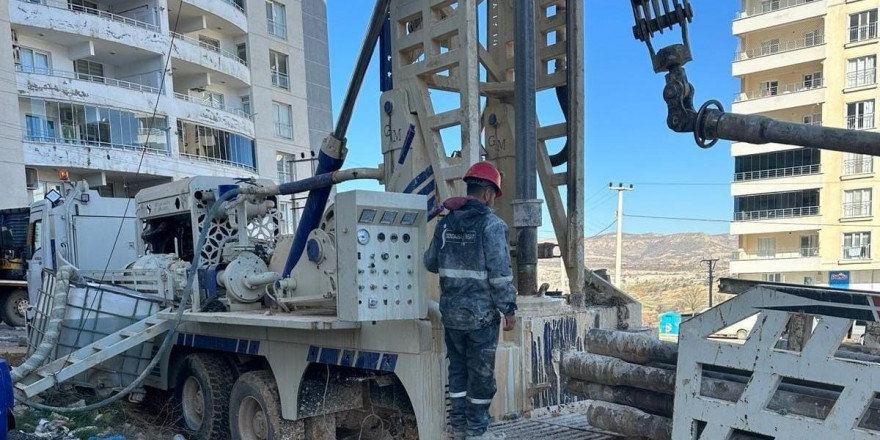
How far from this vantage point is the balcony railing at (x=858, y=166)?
33.9m

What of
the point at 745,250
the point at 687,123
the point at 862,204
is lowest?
the point at 745,250

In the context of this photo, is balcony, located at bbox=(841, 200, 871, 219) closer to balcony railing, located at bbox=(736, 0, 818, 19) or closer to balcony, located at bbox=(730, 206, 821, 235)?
balcony, located at bbox=(730, 206, 821, 235)

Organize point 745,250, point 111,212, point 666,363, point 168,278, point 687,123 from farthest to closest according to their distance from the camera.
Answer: point 745,250, point 111,212, point 168,278, point 687,123, point 666,363

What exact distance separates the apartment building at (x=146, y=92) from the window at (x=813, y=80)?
26.4m

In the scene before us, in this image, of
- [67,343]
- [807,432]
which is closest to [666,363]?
[807,432]

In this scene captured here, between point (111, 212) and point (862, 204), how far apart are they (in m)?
35.5

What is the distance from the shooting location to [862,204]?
34.4 m

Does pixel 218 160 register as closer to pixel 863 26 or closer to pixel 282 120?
pixel 282 120

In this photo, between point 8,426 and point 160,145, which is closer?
point 8,426

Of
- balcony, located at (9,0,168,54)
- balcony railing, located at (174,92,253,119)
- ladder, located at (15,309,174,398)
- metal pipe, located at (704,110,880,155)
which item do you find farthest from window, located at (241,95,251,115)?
metal pipe, located at (704,110,880,155)

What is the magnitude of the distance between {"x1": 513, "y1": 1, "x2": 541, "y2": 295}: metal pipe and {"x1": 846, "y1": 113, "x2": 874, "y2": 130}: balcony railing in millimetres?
36236

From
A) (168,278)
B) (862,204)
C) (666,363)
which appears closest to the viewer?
(666,363)

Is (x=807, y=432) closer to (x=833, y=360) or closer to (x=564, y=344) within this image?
(x=833, y=360)

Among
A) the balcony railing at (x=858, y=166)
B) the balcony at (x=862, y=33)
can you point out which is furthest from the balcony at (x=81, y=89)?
the balcony at (x=862, y=33)
